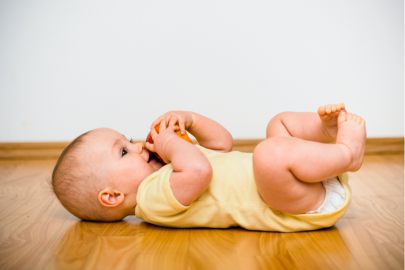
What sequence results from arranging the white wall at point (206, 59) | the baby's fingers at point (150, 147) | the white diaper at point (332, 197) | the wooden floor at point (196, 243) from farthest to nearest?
the white wall at point (206, 59) → the baby's fingers at point (150, 147) → the white diaper at point (332, 197) → the wooden floor at point (196, 243)

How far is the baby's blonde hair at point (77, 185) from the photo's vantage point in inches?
37.4

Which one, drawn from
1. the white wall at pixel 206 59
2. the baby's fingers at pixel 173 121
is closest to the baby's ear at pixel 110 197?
the baby's fingers at pixel 173 121

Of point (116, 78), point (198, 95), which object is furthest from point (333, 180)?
point (116, 78)

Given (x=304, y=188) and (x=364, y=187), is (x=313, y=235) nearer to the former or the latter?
(x=304, y=188)

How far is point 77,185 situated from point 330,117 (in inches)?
25.1

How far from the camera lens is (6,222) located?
3.43 feet

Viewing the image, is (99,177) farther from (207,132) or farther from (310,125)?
(310,125)

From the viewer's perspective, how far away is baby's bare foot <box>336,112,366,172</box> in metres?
0.85

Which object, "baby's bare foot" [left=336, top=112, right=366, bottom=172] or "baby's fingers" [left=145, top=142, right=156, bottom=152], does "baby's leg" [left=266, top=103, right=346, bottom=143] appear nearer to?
"baby's bare foot" [left=336, top=112, right=366, bottom=172]

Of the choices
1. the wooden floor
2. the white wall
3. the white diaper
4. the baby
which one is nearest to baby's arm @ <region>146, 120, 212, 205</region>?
the baby

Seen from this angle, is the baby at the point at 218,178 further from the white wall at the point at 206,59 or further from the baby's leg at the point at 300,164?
the white wall at the point at 206,59

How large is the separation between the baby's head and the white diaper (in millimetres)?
438

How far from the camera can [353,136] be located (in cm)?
87

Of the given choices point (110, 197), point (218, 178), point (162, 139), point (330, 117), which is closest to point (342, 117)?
point (330, 117)
